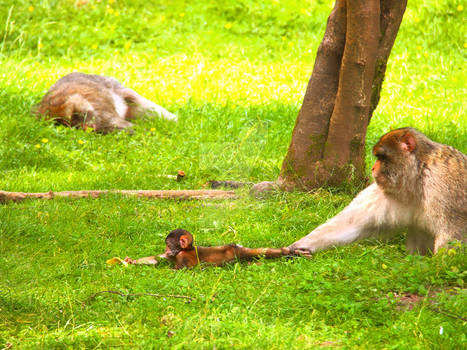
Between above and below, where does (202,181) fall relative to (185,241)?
below

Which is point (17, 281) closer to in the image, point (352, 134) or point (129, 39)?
point (352, 134)

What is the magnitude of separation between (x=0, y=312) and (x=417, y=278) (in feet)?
8.35

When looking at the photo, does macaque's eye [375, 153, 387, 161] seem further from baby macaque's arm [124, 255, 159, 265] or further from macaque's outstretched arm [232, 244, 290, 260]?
baby macaque's arm [124, 255, 159, 265]

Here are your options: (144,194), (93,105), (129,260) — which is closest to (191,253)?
(129,260)

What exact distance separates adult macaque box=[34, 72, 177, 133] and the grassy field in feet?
0.88

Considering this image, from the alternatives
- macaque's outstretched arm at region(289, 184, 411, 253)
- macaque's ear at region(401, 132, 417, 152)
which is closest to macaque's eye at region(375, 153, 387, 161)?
macaque's ear at region(401, 132, 417, 152)

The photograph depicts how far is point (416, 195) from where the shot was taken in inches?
194

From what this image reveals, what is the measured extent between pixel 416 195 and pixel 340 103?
4.95 feet

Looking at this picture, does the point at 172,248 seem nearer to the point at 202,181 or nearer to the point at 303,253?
the point at 303,253

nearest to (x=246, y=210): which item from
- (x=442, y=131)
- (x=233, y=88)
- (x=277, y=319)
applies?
(x=277, y=319)

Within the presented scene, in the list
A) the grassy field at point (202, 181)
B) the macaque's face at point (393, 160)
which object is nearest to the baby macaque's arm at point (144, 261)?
the grassy field at point (202, 181)

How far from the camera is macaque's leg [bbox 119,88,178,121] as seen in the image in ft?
31.0

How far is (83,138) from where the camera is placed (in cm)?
882

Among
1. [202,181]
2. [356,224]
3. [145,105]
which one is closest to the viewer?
[356,224]
